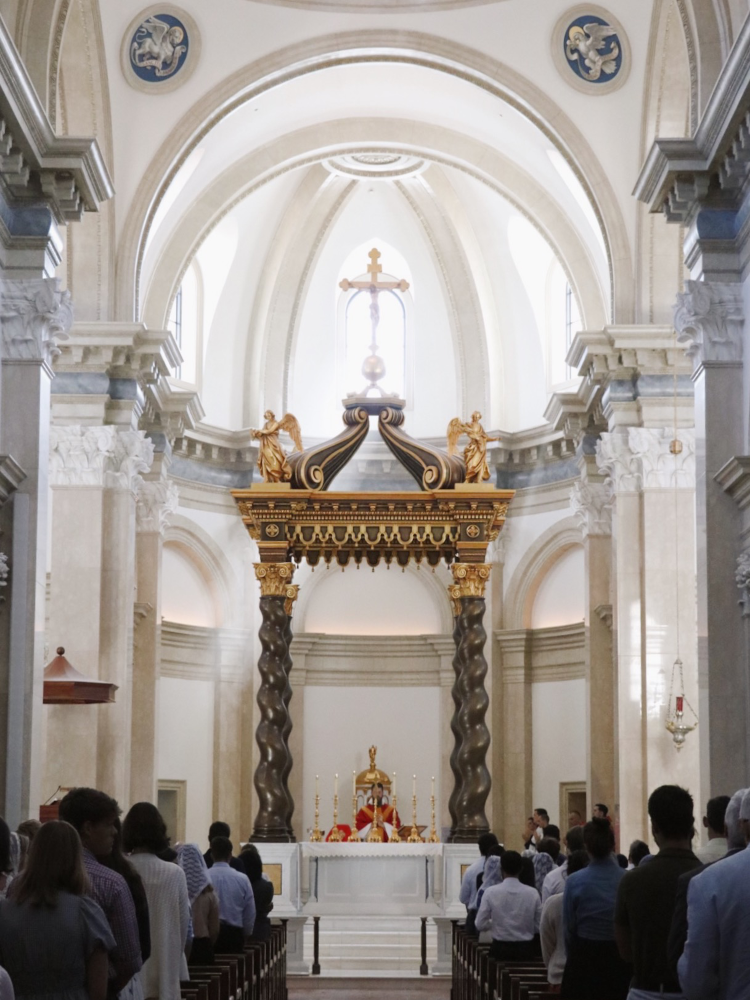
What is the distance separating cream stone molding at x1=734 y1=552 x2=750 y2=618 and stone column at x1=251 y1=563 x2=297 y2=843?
638cm

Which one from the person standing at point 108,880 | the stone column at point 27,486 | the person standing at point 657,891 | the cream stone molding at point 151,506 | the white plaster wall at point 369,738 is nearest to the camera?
the person standing at point 108,880

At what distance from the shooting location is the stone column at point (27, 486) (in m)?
12.4

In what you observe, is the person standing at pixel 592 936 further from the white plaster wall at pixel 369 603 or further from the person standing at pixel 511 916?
the white plaster wall at pixel 369 603

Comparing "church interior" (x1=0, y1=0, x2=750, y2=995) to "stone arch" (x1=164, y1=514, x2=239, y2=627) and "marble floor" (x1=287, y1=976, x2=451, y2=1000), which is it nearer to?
"stone arch" (x1=164, y1=514, x2=239, y2=627)

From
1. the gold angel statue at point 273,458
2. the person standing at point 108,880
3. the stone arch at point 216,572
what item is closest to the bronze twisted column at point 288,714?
the gold angel statue at point 273,458

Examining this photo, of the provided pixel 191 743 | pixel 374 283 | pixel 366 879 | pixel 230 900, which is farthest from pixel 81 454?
pixel 230 900

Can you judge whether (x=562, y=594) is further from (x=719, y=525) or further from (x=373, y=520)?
(x=719, y=525)

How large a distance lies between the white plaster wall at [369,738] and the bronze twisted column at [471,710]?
23.5ft

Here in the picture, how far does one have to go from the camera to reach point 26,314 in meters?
12.8

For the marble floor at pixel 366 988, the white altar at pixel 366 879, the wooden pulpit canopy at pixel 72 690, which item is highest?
the wooden pulpit canopy at pixel 72 690

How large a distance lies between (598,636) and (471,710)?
3.32 meters

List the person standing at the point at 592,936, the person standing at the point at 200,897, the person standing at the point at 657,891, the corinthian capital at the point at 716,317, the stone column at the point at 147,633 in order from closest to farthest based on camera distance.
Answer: the person standing at the point at 657,891 < the person standing at the point at 592,936 < the person standing at the point at 200,897 < the corinthian capital at the point at 716,317 < the stone column at the point at 147,633

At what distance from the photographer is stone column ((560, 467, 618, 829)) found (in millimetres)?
19719

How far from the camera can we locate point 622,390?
727 inches
